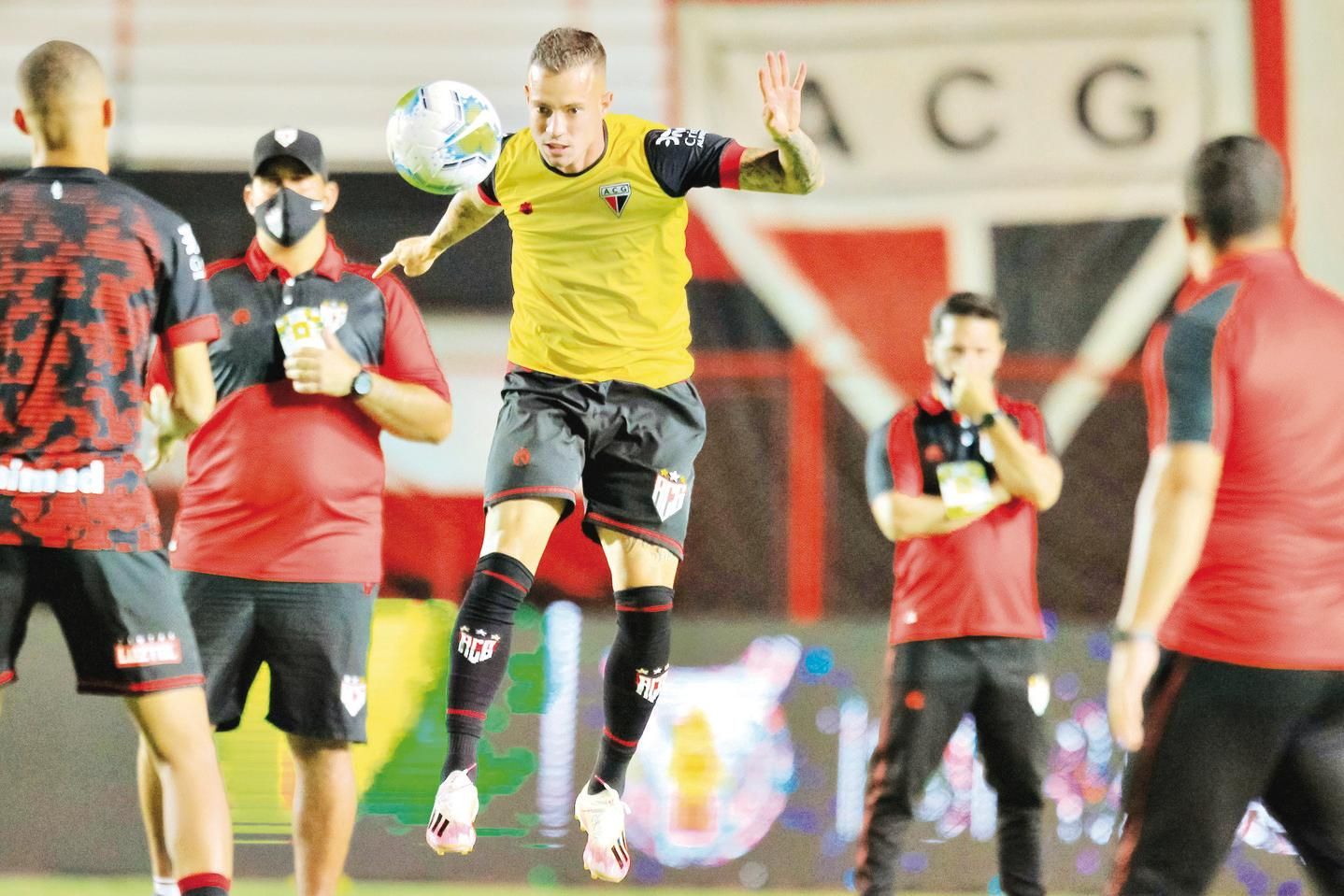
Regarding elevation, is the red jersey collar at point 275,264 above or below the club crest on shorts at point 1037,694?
above

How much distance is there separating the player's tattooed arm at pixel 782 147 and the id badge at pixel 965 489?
134 centimetres

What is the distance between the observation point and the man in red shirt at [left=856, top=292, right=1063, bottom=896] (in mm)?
4953

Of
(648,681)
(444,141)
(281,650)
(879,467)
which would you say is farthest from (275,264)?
(879,467)

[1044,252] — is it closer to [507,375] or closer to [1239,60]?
[1239,60]

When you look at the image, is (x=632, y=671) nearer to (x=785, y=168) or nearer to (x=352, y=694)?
(x=352, y=694)

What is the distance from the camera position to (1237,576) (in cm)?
312

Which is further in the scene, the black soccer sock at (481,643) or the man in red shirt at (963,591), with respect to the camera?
the man in red shirt at (963,591)

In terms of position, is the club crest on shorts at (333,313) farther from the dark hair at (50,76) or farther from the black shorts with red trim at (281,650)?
the dark hair at (50,76)

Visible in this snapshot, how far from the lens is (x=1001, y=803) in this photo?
5.03 m

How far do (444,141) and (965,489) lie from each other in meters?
2.03

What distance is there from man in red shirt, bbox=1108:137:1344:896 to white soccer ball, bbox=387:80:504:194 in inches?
88.4

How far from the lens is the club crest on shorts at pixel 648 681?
14.8 feet

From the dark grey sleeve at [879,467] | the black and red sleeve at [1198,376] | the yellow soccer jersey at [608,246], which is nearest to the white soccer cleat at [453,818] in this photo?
the yellow soccer jersey at [608,246]

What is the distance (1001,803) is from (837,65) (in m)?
5.06
